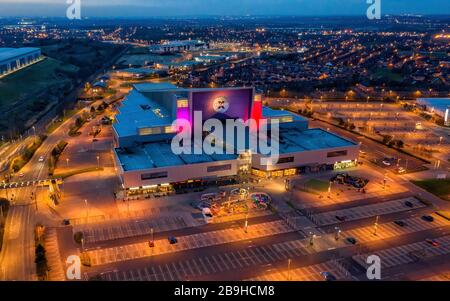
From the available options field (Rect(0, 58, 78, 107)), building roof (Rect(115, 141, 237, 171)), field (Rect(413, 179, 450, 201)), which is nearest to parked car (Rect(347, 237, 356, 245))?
field (Rect(413, 179, 450, 201))

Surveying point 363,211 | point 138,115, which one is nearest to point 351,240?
point 363,211

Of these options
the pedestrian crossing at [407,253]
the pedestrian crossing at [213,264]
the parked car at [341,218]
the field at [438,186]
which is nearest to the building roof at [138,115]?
the pedestrian crossing at [213,264]

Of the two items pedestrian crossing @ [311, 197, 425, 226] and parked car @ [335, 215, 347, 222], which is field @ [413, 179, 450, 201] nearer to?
pedestrian crossing @ [311, 197, 425, 226]

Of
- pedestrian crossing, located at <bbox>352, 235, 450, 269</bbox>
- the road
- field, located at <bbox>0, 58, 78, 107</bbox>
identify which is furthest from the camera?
field, located at <bbox>0, 58, 78, 107</bbox>

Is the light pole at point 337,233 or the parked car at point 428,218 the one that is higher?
the parked car at point 428,218

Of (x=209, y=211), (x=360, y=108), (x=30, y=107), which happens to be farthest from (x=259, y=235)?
(x=30, y=107)

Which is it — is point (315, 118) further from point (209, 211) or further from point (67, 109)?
point (67, 109)

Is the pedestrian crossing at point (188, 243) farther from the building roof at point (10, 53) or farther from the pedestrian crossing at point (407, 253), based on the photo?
the building roof at point (10, 53)
